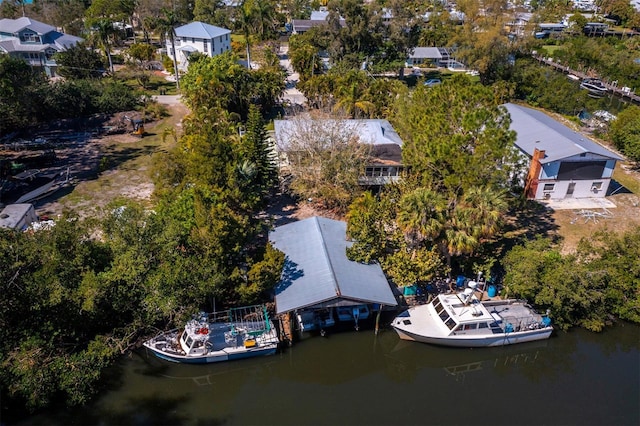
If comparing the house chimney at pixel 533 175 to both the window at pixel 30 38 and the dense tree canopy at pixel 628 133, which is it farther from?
the window at pixel 30 38

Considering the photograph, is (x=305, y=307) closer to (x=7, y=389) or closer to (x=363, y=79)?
(x=7, y=389)

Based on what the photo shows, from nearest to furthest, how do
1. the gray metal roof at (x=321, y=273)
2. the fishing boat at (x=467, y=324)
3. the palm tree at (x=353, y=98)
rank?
the gray metal roof at (x=321, y=273) → the fishing boat at (x=467, y=324) → the palm tree at (x=353, y=98)

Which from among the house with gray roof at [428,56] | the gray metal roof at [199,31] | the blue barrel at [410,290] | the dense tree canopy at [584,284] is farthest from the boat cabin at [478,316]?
the house with gray roof at [428,56]

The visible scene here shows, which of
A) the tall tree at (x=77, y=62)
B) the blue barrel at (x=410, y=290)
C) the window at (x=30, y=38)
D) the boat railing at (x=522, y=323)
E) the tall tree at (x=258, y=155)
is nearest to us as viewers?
the boat railing at (x=522, y=323)

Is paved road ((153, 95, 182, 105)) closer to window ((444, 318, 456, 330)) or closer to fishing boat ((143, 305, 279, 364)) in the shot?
fishing boat ((143, 305, 279, 364))

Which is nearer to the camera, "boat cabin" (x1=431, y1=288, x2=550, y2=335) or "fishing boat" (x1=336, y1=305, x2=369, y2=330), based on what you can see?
"boat cabin" (x1=431, y1=288, x2=550, y2=335)

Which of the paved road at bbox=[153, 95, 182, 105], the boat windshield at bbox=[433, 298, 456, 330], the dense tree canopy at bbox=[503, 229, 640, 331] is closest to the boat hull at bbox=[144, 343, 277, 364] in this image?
the boat windshield at bbox=[433, 298, 456, 330]
